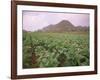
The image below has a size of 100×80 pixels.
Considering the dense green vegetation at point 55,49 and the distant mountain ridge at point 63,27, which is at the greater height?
the distant mountain ridge at point 63,27

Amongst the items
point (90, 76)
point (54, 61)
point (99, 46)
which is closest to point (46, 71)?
point (54, 61)

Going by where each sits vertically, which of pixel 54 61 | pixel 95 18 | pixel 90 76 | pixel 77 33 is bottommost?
pixel 90 76

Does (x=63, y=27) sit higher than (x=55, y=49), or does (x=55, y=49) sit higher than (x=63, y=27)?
(x=63, y=27)

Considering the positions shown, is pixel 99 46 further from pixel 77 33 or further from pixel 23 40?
pixel 23 40

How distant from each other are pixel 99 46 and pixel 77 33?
0.91 feet

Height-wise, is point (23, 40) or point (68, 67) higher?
point (23, 40)

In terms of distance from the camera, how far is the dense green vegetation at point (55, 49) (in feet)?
6.37

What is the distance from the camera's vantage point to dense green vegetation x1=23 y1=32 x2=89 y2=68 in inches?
76.4

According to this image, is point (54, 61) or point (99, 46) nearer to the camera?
point (54, 61)

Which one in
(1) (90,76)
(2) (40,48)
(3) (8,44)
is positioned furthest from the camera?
(1) (90,76)

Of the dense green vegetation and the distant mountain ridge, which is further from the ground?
the distant mountain ridge

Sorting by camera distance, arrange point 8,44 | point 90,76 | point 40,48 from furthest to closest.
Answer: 1. point 90,76
2. point 40,48
3. point 8,44

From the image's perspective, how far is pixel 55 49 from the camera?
2.02m

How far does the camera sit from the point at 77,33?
2098 mm
